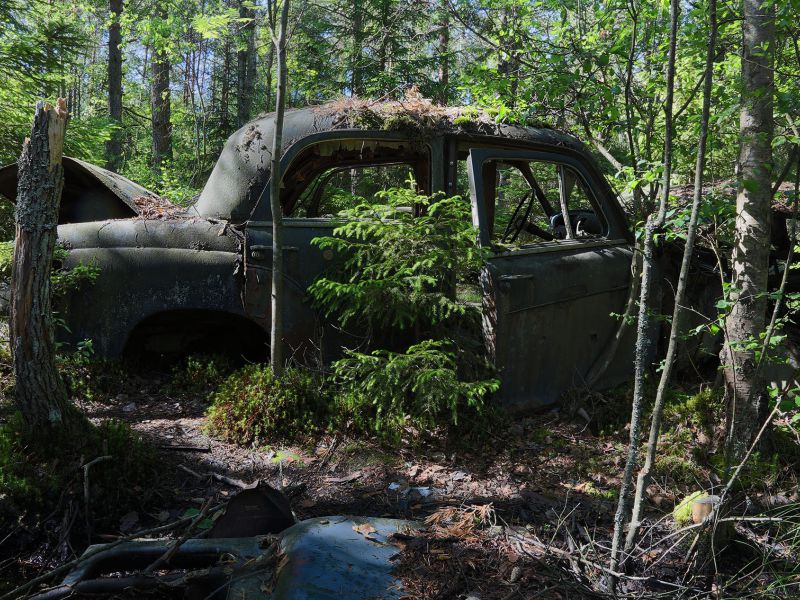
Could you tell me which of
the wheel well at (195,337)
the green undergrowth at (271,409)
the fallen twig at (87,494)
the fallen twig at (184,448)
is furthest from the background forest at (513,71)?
the fallen twig at (87,494)

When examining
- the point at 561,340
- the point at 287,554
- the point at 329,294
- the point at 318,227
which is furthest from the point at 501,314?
the point at 287,554

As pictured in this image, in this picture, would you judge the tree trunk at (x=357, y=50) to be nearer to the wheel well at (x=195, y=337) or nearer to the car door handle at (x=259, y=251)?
the wheel well at (x=195, y=337)

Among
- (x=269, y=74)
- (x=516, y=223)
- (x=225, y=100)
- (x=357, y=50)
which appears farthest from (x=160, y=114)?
(x=516, y=223)

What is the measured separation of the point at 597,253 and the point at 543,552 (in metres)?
2.72

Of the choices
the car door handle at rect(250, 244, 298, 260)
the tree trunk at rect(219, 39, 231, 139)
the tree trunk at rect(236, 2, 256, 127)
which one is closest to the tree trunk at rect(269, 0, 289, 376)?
the car door handle at rect(250, 244, 298, 260)

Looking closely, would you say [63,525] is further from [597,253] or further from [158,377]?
[597,253]

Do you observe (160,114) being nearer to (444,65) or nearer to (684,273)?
(444,65)

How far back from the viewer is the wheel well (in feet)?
14.1

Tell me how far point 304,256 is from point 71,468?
71.5 inches

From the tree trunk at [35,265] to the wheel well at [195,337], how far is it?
118 cm

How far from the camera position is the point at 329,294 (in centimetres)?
373

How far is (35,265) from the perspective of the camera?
9.78 feet

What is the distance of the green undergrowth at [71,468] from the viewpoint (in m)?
2.75

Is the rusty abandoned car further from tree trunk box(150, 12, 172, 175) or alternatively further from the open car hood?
tree trunk box(150, 12, 172, 175)
